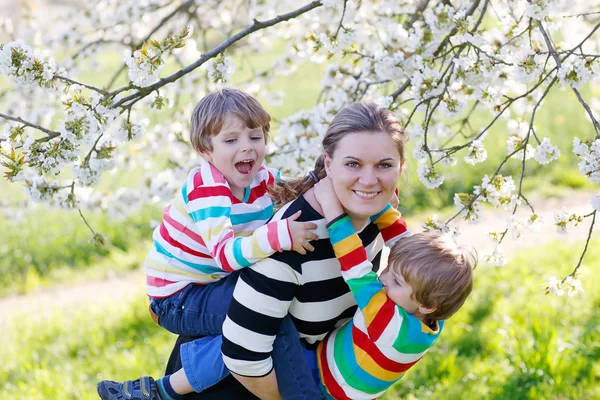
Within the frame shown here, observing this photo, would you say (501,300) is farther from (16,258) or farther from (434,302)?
(16,258)

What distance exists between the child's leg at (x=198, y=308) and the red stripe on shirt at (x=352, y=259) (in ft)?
1.29

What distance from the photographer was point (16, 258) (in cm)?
720

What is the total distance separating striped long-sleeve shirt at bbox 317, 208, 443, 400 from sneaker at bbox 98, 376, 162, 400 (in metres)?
0.57

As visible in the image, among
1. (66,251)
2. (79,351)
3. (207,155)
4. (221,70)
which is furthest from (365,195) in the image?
(66,251)

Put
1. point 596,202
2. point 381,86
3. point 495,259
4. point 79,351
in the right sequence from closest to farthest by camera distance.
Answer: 1. point 596,202
2. point 495,259
3. point 381,86
4. point 79,351

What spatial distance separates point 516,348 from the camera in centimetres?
373

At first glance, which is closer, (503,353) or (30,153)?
(30,153)

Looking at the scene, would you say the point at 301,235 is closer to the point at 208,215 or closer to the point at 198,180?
the point at 208,215

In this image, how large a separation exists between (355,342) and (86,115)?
116cm

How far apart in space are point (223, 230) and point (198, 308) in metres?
0.28

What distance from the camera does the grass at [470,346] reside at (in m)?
3.49

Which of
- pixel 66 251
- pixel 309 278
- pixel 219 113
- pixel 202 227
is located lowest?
pixel 309 278

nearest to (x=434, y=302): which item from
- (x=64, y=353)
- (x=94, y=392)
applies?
(x=94, y=392)

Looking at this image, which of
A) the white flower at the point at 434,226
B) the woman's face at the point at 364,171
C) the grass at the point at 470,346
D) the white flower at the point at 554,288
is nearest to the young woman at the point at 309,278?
the woman's face at the point at 364,171
